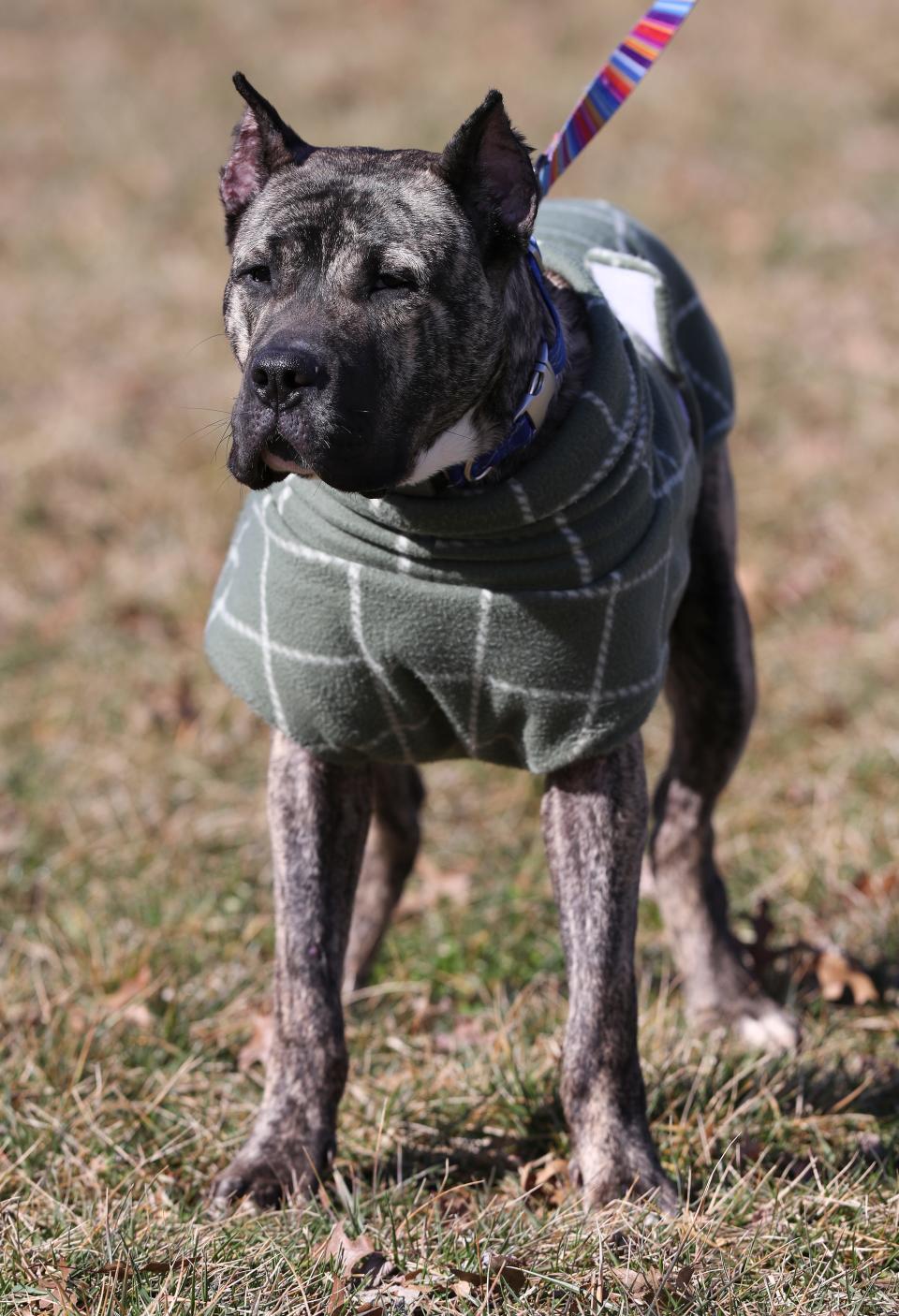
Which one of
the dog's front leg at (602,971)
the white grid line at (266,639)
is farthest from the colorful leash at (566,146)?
the dog's front leg at (602,971)

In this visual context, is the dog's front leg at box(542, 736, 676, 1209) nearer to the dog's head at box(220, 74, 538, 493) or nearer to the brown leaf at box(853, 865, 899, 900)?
the dog's head at box(220, 74, 538, 493)

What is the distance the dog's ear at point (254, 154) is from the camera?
2771mm

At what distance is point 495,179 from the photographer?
8.82 feet

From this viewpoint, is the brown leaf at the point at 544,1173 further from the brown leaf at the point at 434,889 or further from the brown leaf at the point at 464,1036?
the brown leaf at the point at 434,889

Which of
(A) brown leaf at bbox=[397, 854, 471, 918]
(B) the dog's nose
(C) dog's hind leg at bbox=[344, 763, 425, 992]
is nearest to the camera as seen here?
(B) the dog's nose

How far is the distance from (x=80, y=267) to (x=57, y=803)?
20.6ft

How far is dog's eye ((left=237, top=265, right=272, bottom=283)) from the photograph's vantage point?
2639mm

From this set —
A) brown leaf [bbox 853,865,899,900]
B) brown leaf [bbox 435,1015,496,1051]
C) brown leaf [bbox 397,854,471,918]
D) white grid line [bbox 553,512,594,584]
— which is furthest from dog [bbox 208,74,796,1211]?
brown leaf [bbox 853,865,899,900]

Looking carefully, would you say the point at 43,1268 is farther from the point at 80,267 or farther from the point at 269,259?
Result: the point at 80,267

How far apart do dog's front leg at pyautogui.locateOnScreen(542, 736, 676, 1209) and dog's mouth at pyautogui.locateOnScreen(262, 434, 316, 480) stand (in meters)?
0.85

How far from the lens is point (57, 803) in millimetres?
4832

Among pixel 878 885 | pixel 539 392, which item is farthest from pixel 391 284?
pixel 878 885

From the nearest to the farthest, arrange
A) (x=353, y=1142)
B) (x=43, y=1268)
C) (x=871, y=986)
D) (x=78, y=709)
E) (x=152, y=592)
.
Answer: (x=43, y=1268), (x=353, y=1142), (x=871, y=986), (x=78, y=709), (x=152, y=592)

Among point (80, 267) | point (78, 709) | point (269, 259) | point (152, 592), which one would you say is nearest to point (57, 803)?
point (78, 709)
